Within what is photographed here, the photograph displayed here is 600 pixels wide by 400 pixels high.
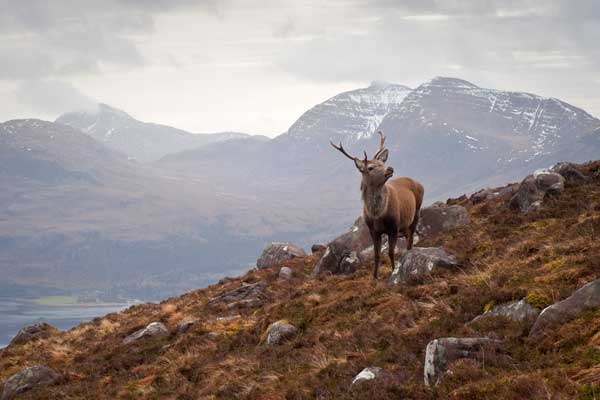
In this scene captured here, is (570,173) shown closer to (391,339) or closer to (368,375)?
(391,339)

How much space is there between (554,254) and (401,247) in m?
10.4

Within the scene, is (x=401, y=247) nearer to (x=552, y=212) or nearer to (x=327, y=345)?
(x=552, y=212)

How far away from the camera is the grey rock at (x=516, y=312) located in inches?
453

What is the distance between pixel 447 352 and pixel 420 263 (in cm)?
705

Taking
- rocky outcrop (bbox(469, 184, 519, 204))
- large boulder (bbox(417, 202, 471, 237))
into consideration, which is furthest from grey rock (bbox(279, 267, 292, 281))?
rocky outcrop (bbox(469, 184, 519, 204))

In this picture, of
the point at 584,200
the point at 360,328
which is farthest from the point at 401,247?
the point at 360,328

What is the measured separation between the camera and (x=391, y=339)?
12969 mm

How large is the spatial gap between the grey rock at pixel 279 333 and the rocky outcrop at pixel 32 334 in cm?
1791

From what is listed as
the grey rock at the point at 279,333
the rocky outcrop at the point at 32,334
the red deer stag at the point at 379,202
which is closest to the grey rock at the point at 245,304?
the red deer stag at the point at 379,202

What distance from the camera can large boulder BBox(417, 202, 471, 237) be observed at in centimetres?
2614

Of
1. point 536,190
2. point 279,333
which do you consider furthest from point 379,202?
point 536,190

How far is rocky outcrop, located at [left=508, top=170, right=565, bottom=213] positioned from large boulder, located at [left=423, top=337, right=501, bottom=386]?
1373cm

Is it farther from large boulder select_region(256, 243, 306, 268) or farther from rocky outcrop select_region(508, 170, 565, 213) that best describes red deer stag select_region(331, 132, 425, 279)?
large boulder select_region(256, 243, 306, 268)

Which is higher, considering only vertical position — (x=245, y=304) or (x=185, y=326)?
(x=245, y=304)
